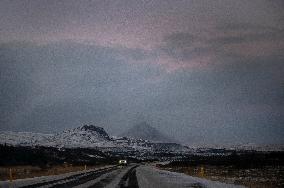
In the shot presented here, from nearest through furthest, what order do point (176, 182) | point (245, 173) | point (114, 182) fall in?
point (114, 182)
point (176, 182)
point (245, 173)

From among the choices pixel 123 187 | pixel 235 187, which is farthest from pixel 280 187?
pixel 123 187

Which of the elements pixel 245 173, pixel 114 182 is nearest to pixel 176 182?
pixel 114 182

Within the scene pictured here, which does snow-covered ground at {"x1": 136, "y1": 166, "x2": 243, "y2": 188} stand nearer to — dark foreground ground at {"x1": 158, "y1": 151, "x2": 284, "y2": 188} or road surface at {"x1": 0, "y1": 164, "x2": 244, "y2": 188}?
road surface at {"x1": 0, "y1": 164, "x2": 244, "y2": 188}

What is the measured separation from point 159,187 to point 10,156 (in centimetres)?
11864

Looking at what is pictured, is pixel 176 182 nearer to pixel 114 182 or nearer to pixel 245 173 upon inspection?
pixel 114 182

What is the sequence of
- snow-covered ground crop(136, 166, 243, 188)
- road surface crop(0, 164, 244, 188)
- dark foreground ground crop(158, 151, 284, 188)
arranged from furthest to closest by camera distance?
dark foreground ground crop(158, 151, 284, 188) → road surface crop(0, 164, 244, 188) → snow-covered ground crop(136, 166, 243, 188)

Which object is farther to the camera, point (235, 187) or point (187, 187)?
point (187, 187)

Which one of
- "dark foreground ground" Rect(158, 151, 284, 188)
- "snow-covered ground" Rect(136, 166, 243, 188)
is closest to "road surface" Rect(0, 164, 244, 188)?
"snow-covered ground" Rect(136, 166, 243, 188)

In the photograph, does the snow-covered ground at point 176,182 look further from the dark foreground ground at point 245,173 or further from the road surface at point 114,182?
the dark foreground ground at point 245,173

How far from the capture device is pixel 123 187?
31.0 m

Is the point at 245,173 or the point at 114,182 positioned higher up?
the point at 245,173

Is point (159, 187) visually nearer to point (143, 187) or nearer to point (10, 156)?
point (143, 187)

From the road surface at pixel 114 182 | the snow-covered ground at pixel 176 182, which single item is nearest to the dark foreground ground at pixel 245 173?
the snow-covered ground at pixel 176 182

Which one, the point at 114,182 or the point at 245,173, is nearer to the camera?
the point at 114,182
